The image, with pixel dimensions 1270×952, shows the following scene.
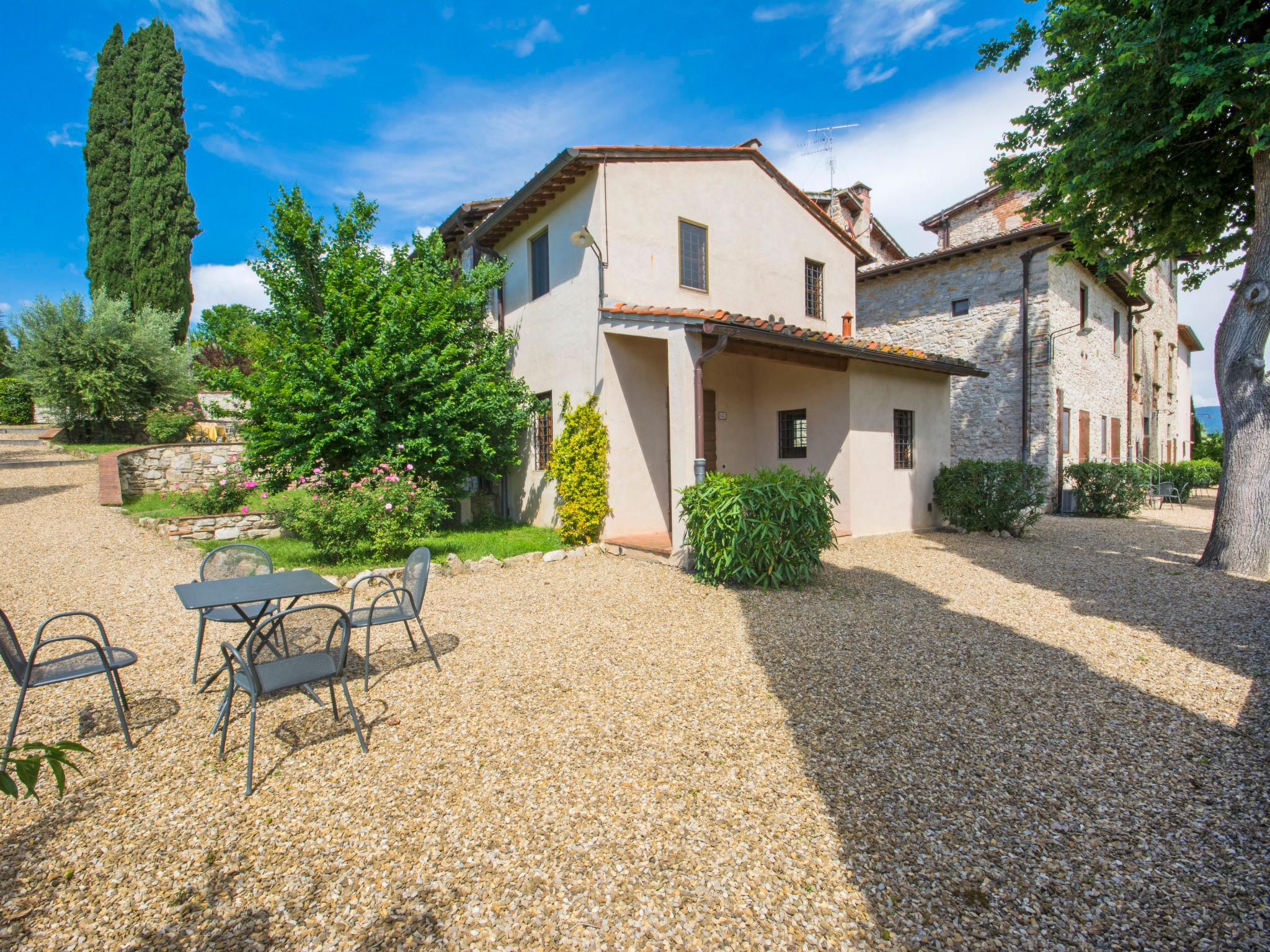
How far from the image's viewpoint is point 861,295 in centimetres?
1822

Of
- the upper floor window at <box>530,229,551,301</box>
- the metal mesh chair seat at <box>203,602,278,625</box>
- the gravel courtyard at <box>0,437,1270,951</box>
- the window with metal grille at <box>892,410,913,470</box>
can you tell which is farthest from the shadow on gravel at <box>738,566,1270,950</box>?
the upper floor window at <box>530,229,551,301</box>

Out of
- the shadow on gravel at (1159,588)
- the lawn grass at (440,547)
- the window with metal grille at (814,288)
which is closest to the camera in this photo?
the shadow on gravel at (1159,588)

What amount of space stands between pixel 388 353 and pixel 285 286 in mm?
2762

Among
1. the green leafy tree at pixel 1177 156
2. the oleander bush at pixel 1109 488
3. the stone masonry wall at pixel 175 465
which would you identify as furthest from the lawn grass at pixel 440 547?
the oleander bush at pixel 1109 488

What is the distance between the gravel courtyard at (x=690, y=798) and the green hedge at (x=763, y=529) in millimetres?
1356

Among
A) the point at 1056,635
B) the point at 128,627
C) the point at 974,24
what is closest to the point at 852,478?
the point at 1056,635

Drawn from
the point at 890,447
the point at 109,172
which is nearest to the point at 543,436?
the point at 890,447

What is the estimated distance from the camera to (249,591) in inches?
156

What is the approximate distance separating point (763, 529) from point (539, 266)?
762 centimetres

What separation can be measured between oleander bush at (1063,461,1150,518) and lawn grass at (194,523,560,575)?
45.0 feet

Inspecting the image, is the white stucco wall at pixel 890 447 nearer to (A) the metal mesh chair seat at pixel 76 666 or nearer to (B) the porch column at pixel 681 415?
(B) the porch column at pixel 681 415

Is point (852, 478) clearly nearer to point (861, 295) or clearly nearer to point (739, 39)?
point (739, 39)

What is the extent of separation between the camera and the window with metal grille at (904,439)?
11.6m

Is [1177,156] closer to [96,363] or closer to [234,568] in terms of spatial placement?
[234,568]
